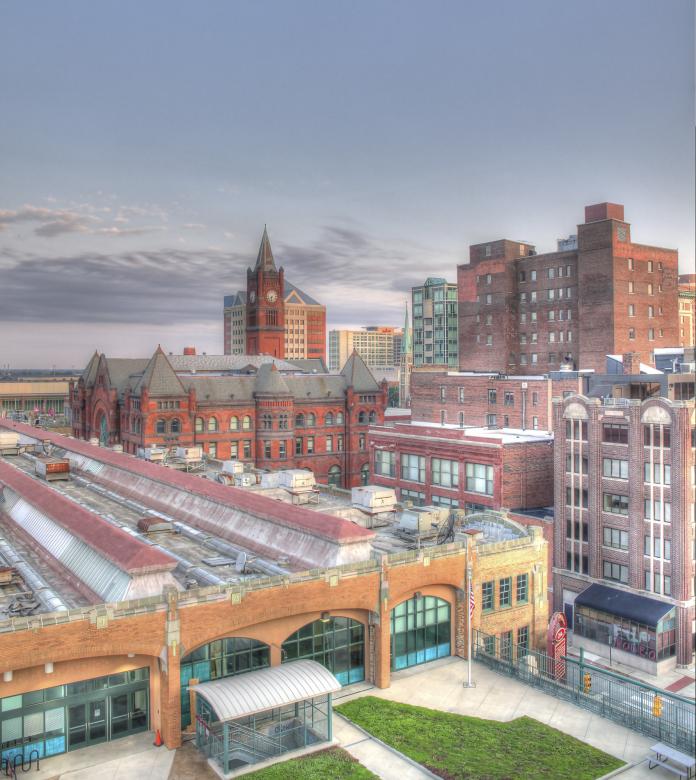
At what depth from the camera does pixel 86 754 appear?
28.0 meters

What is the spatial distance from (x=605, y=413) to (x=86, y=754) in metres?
40.0

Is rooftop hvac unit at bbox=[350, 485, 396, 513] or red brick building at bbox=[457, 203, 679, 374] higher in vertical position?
red brick building at bbox=[457, 203, 679, 374]

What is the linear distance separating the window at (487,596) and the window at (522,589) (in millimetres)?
2140

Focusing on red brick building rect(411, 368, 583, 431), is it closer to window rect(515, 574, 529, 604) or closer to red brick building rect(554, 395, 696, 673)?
red brick building rect(554, 395, 696, 673)

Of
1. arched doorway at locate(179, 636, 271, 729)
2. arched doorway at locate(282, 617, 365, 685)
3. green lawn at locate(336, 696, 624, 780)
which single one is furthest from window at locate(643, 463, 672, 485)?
arched doorway at locate(179, 636, 271, 729)

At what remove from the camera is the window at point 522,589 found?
41875mm

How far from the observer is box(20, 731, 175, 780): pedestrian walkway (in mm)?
26484

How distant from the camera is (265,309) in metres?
156

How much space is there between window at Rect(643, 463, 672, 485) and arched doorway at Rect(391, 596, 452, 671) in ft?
64.2

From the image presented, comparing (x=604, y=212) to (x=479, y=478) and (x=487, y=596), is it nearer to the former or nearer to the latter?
(x=479, y=478)

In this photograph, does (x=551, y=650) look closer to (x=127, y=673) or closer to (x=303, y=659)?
(x=303, y=659)

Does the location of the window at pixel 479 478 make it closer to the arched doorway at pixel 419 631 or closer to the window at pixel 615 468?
the window at pixel 615 468

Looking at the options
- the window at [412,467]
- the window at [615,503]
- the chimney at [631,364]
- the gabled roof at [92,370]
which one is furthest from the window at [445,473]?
the gabled roof at [92,370]

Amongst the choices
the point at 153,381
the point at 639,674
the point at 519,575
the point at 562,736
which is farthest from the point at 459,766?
the point at 153,381
